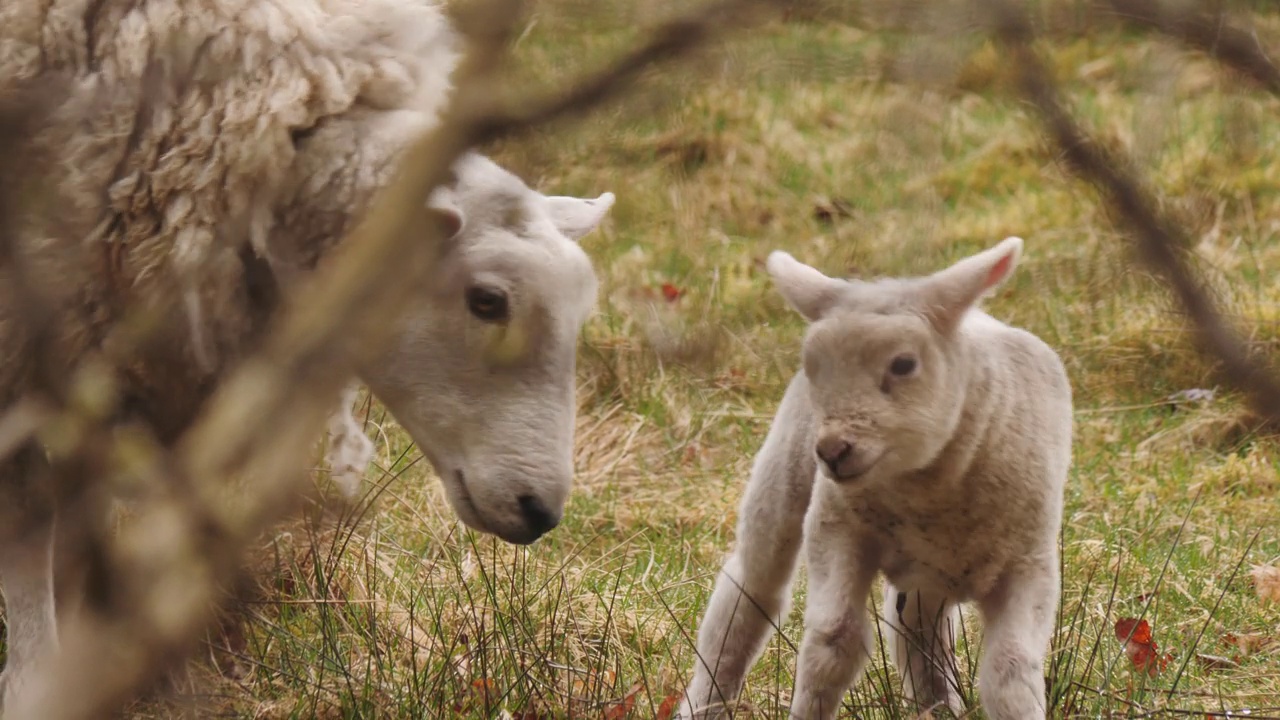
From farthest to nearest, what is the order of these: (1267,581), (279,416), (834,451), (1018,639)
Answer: (1267,581)
(1018,639)
(834,451)
(279,416)

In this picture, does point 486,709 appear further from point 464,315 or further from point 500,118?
point 500,118

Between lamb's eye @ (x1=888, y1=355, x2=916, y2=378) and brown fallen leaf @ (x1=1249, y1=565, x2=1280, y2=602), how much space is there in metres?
1.74

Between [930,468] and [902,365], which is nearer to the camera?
[902,365]

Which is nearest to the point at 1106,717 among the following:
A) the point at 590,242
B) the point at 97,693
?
the point at 590,242

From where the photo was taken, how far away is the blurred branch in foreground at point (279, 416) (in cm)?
118

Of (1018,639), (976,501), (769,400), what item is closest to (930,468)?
(976,501)

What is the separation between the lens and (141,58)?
2.74m

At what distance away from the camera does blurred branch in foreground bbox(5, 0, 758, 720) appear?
1.18m

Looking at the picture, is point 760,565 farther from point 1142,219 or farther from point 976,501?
point 1142,219

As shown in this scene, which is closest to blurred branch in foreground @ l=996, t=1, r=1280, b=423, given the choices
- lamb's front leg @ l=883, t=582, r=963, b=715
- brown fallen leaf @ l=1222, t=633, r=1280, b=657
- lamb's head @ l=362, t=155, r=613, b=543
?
lamb's head @ l=362, t=155, r=613, b=543

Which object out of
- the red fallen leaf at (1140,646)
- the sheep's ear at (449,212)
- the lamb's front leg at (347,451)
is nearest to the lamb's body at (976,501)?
the red fallen leaf at (1140,646)

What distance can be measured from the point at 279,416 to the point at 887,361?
4.83 ft

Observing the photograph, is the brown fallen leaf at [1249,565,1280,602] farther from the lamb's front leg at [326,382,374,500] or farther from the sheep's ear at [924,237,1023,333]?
the lamb's front leg at [326,382,374,500]

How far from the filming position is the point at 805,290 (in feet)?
8.87
